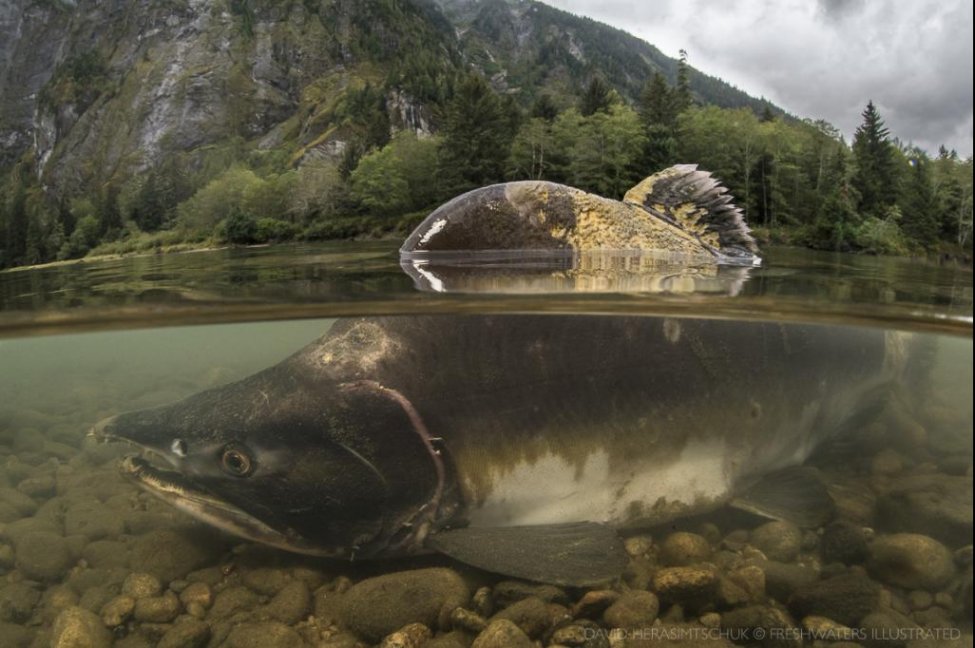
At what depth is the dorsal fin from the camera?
6.14m

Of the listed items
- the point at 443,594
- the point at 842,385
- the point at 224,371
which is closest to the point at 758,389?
the point at 842,385

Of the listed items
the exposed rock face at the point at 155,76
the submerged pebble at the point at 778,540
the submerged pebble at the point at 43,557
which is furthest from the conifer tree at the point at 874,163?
the exposed rock face at the point at 155,76

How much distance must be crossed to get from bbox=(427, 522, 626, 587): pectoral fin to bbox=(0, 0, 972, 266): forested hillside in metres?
2.59

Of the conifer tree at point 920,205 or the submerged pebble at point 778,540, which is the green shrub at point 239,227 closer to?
the submerged pebble at point 778,540

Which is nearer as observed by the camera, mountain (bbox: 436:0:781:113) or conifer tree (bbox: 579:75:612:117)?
mountain (bbox: 436:0:781:113)

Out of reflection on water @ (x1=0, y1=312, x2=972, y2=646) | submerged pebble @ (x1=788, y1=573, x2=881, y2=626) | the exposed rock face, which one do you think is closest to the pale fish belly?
reflection on water @ (x1=0, y1=312, x2=972, y2=646)

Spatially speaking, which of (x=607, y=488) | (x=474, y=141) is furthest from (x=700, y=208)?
(x=474, y=141)

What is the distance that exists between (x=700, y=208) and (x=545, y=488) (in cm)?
391

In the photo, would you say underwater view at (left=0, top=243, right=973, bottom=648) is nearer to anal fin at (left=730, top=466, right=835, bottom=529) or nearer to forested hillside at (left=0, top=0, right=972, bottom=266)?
anal fin at (left=730, top=466, right=835, bottom=529)

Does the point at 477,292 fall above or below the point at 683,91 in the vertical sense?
below

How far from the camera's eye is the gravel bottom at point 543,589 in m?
3.13

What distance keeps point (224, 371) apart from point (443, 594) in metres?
5.96

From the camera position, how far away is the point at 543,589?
325cm

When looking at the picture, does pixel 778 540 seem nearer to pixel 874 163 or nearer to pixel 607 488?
pixel 607 488
